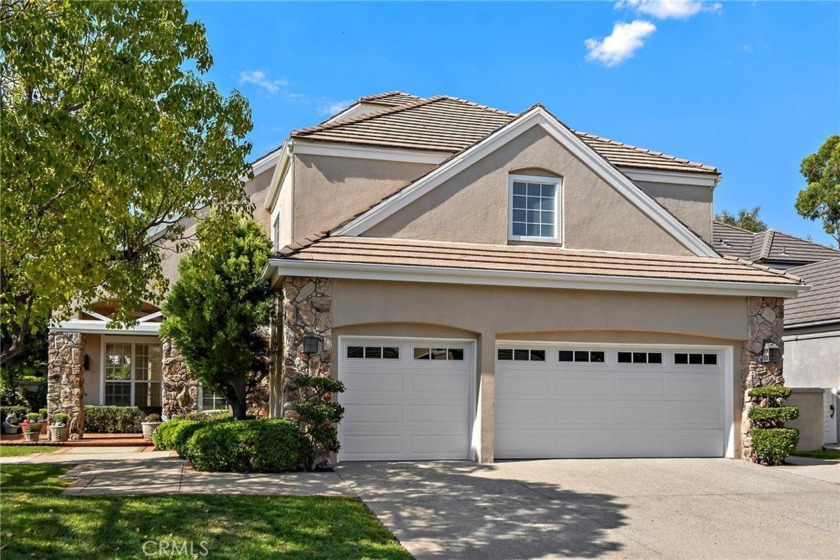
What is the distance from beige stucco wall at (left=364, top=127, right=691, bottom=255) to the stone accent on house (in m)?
7.10

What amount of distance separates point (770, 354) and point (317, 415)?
8.71 meters

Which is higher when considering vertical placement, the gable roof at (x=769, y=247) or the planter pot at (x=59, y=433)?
the gable roof at (x=769, y=247)

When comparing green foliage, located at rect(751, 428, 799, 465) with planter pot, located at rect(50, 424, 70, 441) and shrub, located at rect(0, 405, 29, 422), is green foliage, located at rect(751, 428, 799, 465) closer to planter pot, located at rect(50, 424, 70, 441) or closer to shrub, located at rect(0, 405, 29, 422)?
planter pot, located at rect(50, 424, 70, 441)

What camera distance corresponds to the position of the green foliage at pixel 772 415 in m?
13.9

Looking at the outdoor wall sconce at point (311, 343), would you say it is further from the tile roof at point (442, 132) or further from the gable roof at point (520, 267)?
the tile roof at point (442, 132)

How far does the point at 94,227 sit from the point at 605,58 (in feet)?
38.4

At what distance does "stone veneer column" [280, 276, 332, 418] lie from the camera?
1237 cm

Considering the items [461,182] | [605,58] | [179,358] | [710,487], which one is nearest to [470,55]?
[461,182]

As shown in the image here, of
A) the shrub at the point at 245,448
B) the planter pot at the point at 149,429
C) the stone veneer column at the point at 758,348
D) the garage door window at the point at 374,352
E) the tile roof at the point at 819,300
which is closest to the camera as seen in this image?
the shrub at the point at 245,448

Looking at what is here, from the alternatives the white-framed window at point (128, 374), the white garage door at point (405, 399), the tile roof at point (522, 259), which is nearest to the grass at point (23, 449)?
the white-framed window at point (128, 374)

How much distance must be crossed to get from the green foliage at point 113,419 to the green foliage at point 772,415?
14761mm

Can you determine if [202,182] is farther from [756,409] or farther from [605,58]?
[756,409]

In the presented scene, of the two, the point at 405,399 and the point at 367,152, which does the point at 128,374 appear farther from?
the point at 405,399

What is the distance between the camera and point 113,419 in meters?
19.6
